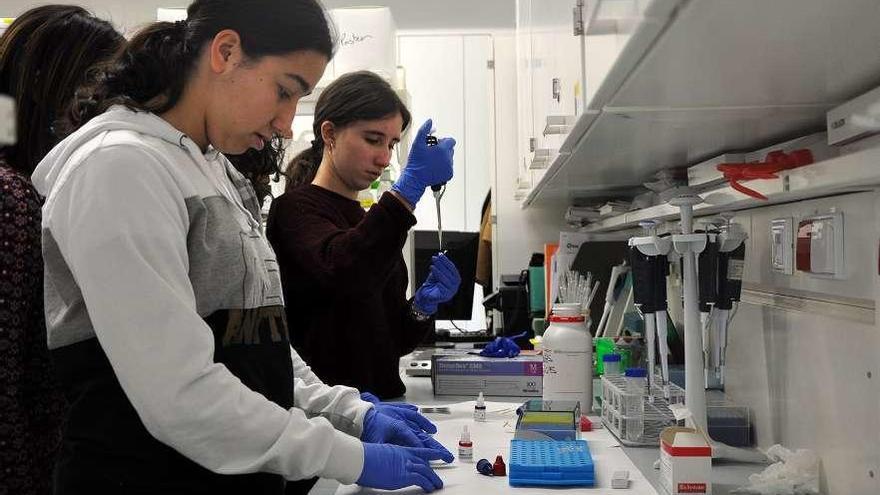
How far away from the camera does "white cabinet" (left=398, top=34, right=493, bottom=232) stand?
13.8 ft

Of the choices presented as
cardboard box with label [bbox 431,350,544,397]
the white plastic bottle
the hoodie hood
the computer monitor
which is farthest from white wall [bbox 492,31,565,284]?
the hoodie hood

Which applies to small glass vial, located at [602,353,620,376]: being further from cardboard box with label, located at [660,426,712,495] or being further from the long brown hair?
the long brown hair

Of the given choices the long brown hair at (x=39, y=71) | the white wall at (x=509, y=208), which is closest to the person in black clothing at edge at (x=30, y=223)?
the long brown hair at (x=39, y=71)

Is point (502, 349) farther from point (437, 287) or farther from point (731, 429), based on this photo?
point (731, 429)

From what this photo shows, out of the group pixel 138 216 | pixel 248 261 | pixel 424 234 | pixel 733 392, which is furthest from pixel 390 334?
pixel 424 234

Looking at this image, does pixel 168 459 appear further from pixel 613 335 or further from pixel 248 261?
pixel 613 335

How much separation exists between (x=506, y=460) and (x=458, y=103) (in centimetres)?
313

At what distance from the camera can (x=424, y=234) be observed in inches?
133

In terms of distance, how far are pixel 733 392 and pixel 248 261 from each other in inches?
38.5

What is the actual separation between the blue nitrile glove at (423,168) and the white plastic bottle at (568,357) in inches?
15.7

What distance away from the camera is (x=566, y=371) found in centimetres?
160

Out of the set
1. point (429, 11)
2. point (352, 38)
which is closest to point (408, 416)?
point (352, 38)

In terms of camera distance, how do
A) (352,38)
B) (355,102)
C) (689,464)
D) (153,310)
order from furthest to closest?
(352,38)
(355,102)
(689,464)
(153,310)

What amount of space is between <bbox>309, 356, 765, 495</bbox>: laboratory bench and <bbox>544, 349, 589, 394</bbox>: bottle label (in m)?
0.08
